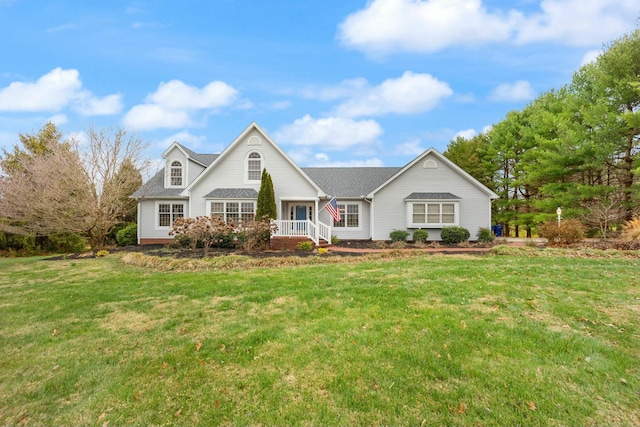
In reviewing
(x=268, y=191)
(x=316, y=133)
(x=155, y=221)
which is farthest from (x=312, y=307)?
(x=316, y=133)

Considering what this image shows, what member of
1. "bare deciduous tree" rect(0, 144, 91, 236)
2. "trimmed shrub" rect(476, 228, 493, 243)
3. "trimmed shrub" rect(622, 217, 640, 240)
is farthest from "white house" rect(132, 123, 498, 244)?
"trimmed shrub" rect(622, 217, 640, 240)

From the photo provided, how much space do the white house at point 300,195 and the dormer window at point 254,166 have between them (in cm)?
6

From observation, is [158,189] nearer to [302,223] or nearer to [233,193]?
[233,193]

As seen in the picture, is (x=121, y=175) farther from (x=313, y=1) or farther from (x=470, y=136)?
(x=470, y=136)

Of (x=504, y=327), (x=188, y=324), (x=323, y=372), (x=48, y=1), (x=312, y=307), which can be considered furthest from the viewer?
(x=48, y=1)

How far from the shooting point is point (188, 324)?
5.20 m

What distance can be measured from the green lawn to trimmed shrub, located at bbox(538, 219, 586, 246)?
806 centimetres

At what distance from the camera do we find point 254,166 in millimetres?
18234

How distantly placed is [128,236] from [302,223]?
11264 millimetres

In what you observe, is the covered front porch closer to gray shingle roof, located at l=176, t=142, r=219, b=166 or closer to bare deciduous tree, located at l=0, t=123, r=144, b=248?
gray shingle roof, located at l=176, t=142, r=219, b=166

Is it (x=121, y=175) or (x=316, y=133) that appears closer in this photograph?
(x=121, y=175)

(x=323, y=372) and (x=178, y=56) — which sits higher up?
(x=178, y=56)

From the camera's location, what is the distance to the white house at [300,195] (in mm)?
17812

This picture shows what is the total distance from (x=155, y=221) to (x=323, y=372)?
61.1ft
